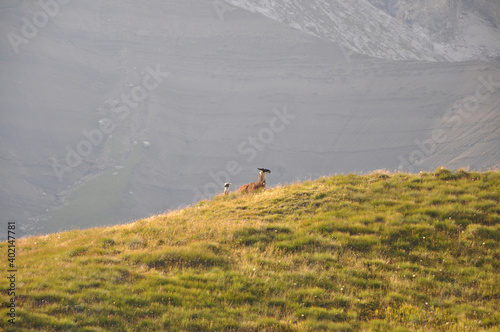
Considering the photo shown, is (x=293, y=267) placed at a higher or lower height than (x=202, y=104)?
lower

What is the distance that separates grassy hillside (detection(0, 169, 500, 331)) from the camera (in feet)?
23.3

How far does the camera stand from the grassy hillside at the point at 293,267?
23.3 feet

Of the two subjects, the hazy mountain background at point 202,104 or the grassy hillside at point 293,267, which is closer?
the grassy hillside at point 293,267

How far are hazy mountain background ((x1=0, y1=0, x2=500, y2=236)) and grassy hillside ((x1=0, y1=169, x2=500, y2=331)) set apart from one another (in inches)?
3421

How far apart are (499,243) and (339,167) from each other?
3880 inches

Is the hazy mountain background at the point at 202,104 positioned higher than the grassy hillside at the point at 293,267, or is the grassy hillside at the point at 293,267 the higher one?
the hazy mountain background at the point at 202,104

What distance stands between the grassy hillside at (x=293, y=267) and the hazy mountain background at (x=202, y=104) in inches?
3421

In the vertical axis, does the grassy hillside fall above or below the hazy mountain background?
below

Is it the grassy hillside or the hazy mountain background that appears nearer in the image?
the grassy hillside

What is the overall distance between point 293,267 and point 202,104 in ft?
416

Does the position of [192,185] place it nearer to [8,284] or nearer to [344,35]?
[344,35]

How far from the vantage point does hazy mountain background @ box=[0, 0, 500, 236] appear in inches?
4065

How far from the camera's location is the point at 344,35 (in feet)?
498

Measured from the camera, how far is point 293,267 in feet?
30.0
